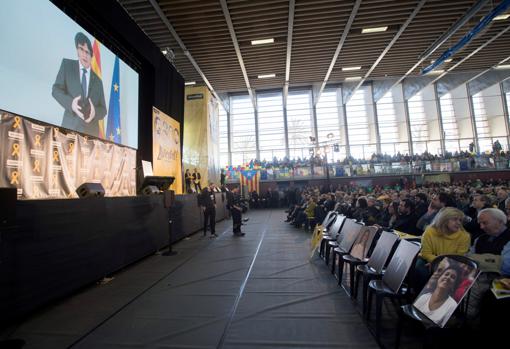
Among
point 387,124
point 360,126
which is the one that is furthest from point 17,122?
point 387,124

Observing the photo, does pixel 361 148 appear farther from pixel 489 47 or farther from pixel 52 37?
pixel 52 37

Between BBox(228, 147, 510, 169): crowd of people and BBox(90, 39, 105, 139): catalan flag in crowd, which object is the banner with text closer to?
BBox(90, 39, 105, 139): catalan flag in crowd

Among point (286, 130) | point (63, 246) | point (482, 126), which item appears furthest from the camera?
point (286, 130)

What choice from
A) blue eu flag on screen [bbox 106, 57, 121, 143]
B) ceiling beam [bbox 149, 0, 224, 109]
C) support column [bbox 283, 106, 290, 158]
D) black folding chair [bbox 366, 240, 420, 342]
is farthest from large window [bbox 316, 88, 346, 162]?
black folding chair [bbox 366, 240, 420, 342]

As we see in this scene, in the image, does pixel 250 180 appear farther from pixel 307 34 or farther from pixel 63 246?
pixel 63 246

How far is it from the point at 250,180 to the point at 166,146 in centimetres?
1047

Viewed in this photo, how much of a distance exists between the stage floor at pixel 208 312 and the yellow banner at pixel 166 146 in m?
4.16

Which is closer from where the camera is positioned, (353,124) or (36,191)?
(36,191)

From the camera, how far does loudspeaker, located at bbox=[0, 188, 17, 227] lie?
2.19 metres

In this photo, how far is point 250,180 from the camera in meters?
18.9

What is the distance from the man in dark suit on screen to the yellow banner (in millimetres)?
2229

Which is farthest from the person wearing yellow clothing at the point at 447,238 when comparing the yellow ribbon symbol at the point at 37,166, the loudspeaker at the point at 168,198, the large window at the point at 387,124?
the large window at the point at 387,124

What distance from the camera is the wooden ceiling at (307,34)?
9.62 meters

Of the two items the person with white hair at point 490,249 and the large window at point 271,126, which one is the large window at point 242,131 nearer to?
the large window at point 271,126
